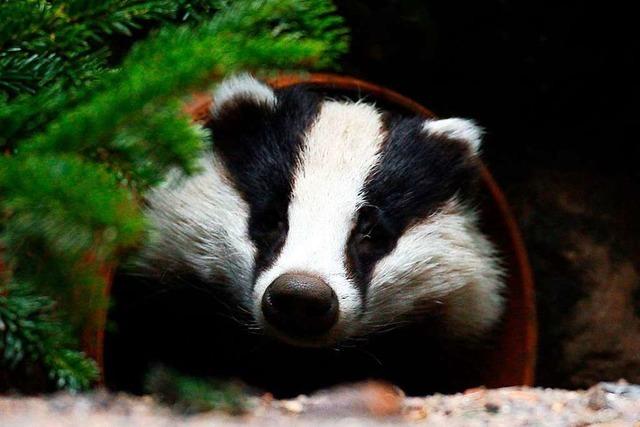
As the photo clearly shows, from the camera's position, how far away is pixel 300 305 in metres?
2.28

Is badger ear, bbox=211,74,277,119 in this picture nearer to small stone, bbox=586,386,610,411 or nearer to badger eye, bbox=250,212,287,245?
badger eye, bbox=250,212,287,245

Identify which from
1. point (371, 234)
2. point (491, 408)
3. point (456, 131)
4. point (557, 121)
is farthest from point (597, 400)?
point (557, 121)

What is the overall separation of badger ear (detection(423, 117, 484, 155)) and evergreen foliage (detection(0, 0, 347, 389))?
3.82 ft

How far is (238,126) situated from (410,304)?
2.52 ft

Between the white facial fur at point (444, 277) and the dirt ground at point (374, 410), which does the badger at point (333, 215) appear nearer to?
the white facial fur at point (444, 277)

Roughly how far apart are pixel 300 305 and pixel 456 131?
97 cm

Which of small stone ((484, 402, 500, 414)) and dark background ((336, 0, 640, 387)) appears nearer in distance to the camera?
small stone ((484, 402, 500, 414))

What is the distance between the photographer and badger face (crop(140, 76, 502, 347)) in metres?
2.48

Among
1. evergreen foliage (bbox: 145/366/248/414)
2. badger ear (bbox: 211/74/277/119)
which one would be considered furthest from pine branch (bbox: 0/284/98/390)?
badger ear (bbox: 211/74/277/119)

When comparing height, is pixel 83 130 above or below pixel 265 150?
above

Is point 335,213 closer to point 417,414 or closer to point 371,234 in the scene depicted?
point 371,234

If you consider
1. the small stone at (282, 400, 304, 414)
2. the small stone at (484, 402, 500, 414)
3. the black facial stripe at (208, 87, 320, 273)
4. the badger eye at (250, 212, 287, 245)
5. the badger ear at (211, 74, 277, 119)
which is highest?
the badger ear at (211, 74, 277, 119)

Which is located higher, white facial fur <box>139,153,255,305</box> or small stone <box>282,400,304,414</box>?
white facial fur <box>139,153,255,305</box>

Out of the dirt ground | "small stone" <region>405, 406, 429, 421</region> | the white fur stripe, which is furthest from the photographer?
the white fur stripe
